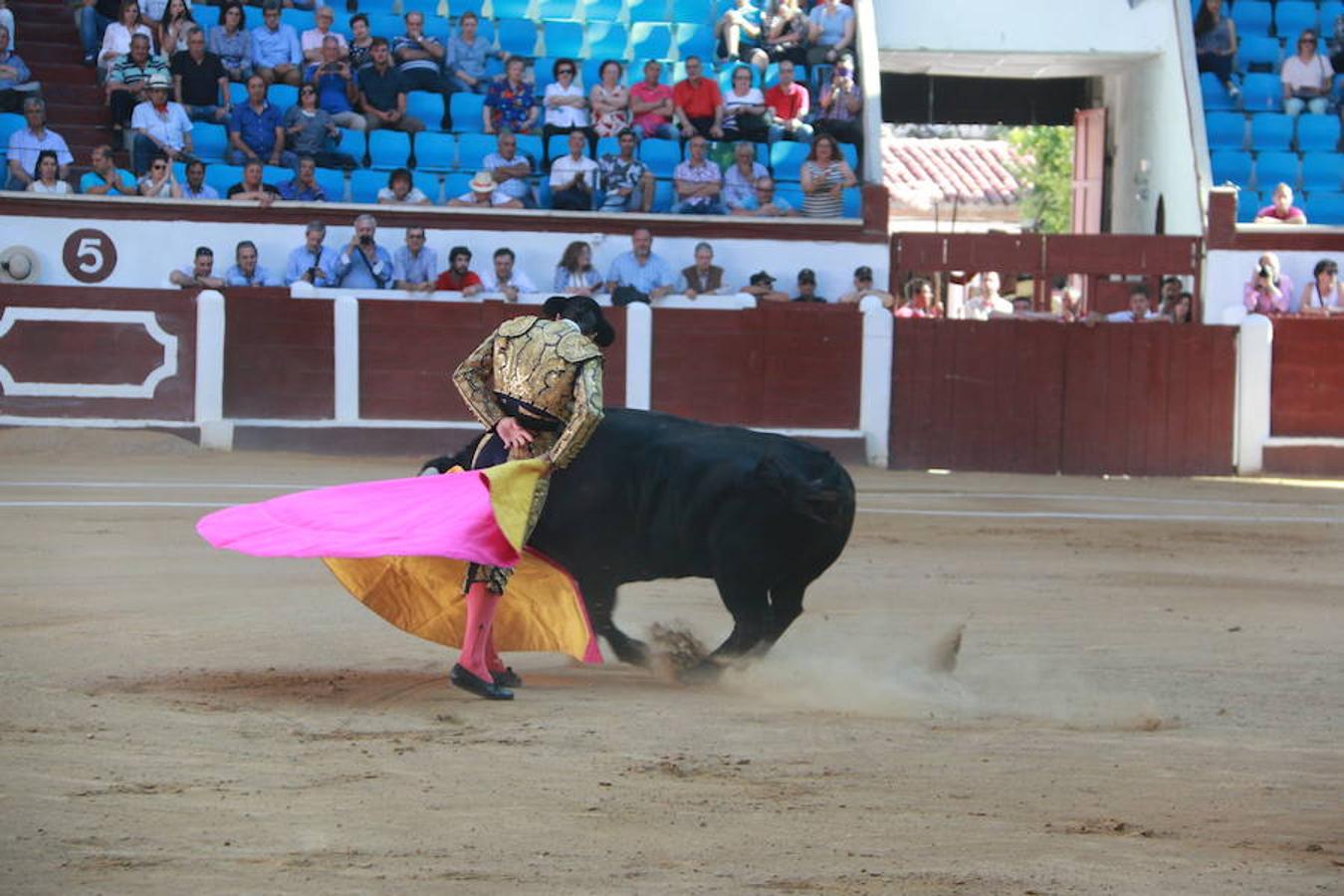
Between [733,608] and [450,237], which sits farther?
[450,237]

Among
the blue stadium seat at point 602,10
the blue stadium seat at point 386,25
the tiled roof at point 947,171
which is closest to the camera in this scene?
the blue stadium seat at point 386,25

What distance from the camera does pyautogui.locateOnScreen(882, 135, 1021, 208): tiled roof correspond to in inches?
1288

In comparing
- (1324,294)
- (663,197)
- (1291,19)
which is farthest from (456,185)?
(1291,19)

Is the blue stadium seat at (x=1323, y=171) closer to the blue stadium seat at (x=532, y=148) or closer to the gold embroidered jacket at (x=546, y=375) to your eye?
the blue stadium seat at (x=532, y=148)

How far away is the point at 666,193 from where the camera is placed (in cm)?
1334

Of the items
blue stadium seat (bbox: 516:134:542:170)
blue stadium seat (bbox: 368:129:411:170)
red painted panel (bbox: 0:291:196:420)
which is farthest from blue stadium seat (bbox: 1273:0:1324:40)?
red painted panel (bbox: 0:291:196:420)

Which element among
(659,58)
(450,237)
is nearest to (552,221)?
(450,237)

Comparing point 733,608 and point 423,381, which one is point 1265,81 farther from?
point 733,608

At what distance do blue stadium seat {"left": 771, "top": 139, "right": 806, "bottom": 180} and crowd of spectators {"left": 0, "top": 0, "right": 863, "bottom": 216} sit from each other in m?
0.01

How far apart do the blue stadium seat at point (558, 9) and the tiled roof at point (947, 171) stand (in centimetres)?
1770

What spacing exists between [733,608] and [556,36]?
9873 mm

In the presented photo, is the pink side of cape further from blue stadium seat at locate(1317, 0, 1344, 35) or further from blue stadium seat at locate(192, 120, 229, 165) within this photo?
blue stadium seat at locate(1317, 0, 1344, 35)

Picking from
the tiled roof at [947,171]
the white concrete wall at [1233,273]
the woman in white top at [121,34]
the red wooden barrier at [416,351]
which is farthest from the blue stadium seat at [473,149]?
the tiled roof at [947,171]

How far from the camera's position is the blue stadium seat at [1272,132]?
14797 millimetres
